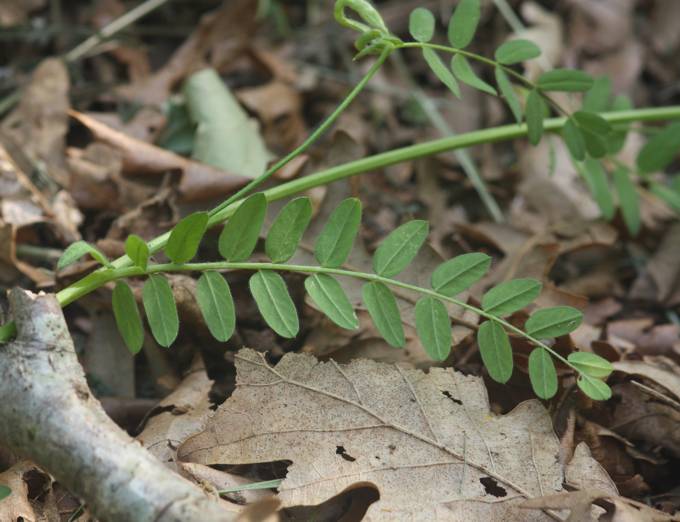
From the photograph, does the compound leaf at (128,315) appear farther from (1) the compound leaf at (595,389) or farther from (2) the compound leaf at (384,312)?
(1) the compound leaf at (595,389)

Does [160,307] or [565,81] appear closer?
[160,307]

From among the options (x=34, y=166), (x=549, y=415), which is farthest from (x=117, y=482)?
(x=34, y=166)

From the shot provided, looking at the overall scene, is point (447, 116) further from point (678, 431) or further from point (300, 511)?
point (300, 511)

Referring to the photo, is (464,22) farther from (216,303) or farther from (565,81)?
(216,303)

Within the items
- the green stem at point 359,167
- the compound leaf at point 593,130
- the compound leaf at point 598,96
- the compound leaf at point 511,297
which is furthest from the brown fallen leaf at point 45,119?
the compound leaf at point 598,96

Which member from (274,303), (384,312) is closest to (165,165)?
(274,303)

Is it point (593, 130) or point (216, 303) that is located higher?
point (593, 130)
